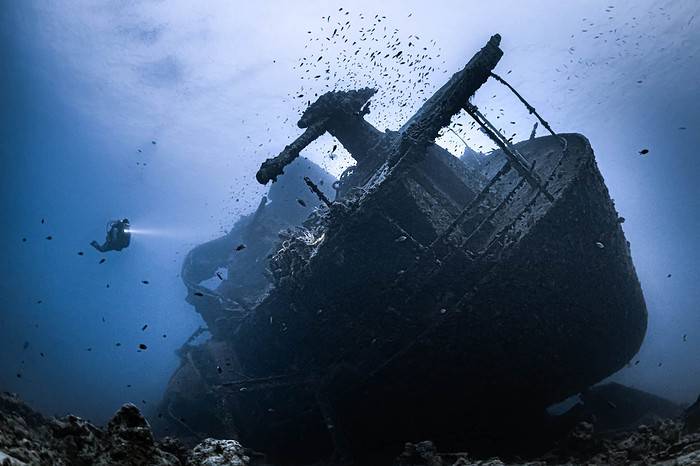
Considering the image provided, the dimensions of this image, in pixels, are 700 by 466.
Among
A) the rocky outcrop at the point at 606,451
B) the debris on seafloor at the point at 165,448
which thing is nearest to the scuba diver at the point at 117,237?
the debris on seafloor at the point at 165,448

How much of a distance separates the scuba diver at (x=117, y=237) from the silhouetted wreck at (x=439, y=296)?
10789 mm

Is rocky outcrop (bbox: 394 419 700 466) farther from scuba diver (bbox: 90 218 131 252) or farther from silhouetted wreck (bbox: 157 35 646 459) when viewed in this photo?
scuba diver (bbox: 90 218 131 252)

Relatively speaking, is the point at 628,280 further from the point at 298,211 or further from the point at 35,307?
the point at 35,307

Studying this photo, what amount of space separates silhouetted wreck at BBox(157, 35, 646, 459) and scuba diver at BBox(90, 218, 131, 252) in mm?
10789

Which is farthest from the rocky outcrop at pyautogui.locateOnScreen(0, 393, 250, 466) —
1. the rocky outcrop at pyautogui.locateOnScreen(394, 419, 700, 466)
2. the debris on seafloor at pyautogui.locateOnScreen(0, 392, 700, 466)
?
the rocky outcrop at pyautogui.locateOnScreen(394, 419, 700, 466)

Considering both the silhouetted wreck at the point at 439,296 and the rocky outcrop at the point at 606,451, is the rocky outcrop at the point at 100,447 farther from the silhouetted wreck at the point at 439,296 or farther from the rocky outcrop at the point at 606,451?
the silhouetted wreck at the point at 439,296

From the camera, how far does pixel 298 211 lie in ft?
64.4

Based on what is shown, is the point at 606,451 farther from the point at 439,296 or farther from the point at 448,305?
the point at 439,296

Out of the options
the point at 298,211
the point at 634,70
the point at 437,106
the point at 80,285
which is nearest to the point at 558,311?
the point at 437,106

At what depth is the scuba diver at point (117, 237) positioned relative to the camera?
53.1 feet

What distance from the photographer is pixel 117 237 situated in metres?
16.3

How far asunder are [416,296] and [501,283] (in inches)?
54.6

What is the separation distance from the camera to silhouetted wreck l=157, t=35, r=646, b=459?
20.6ft

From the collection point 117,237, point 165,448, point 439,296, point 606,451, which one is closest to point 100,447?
point 165,448
